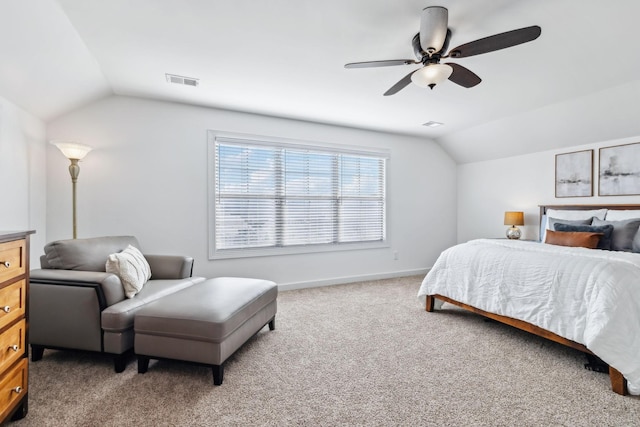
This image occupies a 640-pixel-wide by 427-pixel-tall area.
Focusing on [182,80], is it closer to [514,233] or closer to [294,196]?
[294,196]

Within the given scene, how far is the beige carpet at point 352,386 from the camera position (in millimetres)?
1680

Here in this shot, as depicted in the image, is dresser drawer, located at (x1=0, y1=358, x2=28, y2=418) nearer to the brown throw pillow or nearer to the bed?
the bed

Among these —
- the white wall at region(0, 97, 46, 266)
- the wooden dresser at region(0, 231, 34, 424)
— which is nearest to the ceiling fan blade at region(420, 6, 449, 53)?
the wooden dresser at region(0, 231, 34, 424)

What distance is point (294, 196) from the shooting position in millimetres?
4438

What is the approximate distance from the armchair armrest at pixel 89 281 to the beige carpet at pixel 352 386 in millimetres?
494

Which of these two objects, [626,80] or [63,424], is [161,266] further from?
[626,80]

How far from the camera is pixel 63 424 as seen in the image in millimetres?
1604

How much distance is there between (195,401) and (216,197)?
2.58 metres

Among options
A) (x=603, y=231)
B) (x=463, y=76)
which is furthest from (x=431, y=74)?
(x=603, y=231)

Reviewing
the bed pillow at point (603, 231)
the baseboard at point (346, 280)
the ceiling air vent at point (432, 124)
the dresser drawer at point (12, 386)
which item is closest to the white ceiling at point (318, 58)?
the ceiling air vent at point (432, 124)

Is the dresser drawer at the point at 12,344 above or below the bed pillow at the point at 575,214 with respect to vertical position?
below

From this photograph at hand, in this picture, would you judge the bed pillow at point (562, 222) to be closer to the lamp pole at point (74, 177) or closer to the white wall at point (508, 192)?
the white wall at point (508, 192)

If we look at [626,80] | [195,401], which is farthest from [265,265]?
[626,80]

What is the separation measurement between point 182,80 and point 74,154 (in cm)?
126
